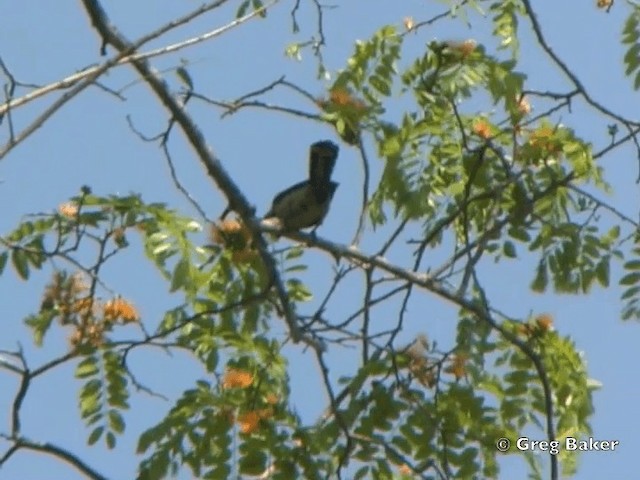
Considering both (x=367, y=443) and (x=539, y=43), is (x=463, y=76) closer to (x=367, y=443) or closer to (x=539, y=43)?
(x=539, y=43)

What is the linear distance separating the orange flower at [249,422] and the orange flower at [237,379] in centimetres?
19

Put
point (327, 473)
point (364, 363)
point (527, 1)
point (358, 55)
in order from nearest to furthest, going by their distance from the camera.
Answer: point (327, 473), point (364, 363), point (527, 1), point (358, 55)

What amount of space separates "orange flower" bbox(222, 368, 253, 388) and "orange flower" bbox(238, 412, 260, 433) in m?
0.19

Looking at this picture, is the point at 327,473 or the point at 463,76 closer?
the point at 327,473

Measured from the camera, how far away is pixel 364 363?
5.60m

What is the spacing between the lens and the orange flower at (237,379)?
212 inches

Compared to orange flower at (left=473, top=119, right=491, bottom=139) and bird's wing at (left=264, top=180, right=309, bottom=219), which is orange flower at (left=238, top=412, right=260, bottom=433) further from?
bird's wing at (left=264, top=180, right=309, bottom=219)

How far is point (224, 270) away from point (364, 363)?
69cm

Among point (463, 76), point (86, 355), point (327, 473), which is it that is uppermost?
point (463, 76)

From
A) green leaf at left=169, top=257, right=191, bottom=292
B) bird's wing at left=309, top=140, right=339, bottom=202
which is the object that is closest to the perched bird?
bird's wing at left=309, top=140, right=339, bottom=202

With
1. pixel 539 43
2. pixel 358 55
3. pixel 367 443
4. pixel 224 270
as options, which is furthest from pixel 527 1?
pixel 367 443

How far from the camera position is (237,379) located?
17.7ft

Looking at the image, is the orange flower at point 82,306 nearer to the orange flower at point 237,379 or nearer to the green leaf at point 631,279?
the orange flower at point 237,379

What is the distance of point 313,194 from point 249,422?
2.30 m
